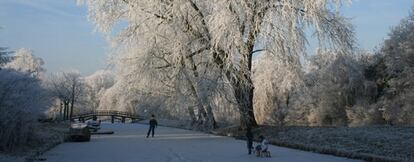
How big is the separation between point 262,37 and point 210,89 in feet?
14.7

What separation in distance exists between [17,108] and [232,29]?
1219 cm

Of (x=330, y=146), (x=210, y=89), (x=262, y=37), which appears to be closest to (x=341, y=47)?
(x=262, y=37)

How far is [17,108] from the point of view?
2244 centimetres

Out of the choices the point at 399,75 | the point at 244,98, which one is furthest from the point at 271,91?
the point at 244,98

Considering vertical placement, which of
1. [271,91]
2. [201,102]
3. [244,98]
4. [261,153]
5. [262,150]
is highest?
[271,91]

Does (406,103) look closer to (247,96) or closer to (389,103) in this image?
(389,103)

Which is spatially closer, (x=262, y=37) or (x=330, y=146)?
(x=330, y=146)

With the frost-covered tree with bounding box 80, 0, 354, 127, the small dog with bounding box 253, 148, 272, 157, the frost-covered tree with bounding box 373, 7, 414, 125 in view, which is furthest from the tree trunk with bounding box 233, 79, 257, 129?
the frost-covered tree with bounding box 373, 7, 414, 125

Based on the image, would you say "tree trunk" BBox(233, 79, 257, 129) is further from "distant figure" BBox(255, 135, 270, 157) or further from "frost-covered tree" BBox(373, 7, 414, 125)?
"frost-covered tree" BBox(373, 7, 414, 125)

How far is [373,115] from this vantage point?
5228 centimetres

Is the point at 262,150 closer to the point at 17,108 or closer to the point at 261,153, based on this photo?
the point at 261,153

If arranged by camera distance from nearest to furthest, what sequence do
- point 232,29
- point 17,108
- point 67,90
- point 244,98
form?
point 17,108 → point 232,29 → point 244,98 → point 67,90

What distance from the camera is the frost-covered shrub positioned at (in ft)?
71.5

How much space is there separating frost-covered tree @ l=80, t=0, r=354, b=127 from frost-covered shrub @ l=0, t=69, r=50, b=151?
391 inches
